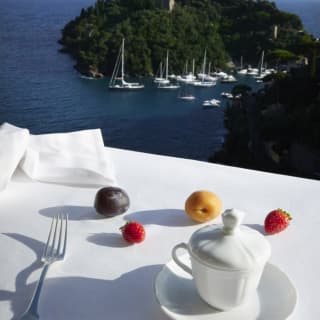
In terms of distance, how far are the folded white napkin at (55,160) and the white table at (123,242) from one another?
0.06 ft

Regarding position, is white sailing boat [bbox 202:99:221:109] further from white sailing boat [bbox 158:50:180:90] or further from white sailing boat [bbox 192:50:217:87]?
white sailing boat [bbox 158:50:180:90]

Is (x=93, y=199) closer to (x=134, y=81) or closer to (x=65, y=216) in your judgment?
(x=65, y=216)

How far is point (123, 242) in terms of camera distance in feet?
1.76

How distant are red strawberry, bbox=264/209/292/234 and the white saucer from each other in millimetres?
111

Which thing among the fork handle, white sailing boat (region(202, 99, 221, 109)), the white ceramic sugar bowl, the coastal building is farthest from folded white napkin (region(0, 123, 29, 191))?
white sailing boat (region(202, 99, 221, 109))

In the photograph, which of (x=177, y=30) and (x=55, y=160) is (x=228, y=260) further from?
(x=177, y=30)

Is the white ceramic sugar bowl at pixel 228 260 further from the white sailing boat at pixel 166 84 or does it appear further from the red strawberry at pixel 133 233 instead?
the white sailing boat at pixel 166 84

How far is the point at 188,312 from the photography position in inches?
16.0

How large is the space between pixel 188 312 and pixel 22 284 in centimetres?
16

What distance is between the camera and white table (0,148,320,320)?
436mm

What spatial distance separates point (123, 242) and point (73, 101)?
8.69 meters

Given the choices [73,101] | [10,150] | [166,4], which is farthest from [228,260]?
[73,101]

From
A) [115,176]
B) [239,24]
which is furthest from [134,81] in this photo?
[115,176]

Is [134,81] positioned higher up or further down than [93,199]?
further down
